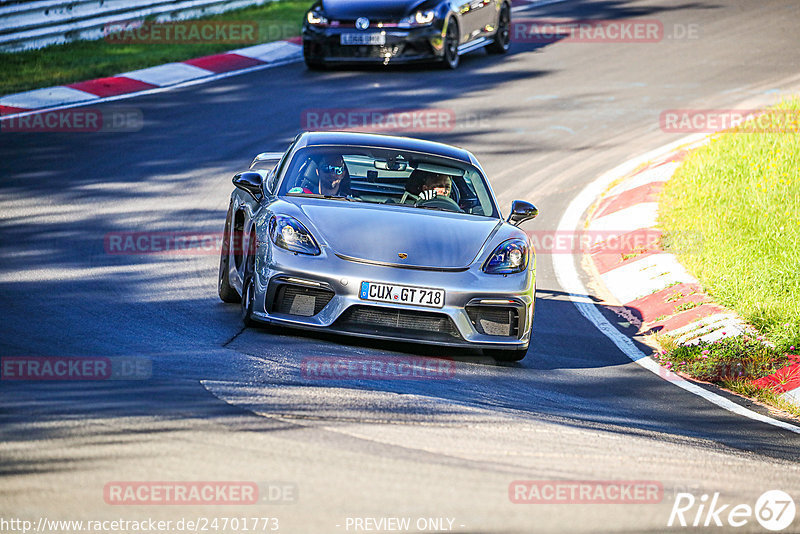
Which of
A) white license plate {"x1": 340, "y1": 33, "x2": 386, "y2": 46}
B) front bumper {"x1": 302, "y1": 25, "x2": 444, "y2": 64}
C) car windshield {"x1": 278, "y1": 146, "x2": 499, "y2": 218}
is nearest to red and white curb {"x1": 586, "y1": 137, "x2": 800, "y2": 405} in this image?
car windshield {"x1": 278, "y1": 146, "x2": 499, "y2": 218}

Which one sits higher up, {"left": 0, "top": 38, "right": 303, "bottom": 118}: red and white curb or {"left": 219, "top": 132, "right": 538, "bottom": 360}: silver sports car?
{"left": 0, "top": 38, "right": 303, "bottom": 118}: red and white curb

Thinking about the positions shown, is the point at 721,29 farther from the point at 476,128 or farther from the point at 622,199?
the point at 622,199

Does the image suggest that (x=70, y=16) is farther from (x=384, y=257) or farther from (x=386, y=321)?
(x=386, y=321)

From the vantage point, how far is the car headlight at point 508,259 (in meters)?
7.56

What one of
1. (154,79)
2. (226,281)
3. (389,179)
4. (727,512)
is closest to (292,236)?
(389,179)

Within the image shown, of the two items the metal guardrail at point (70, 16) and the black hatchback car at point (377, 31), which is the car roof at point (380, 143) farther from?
the metal guardrail at point (70, 16)

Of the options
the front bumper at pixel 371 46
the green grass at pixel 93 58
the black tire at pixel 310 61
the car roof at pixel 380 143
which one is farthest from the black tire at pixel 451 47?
the car roof at pixel 380 143

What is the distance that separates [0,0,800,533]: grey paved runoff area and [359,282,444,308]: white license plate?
0.36 metres

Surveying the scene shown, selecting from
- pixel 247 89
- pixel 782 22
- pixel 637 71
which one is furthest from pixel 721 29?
pixel 247 89

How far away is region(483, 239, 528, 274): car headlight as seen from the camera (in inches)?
298

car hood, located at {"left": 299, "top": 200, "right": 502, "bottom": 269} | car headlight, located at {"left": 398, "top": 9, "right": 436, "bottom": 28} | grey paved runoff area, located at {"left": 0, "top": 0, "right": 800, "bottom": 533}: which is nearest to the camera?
grey paved runoff area, located at {"left": 0, "top": 0, "right": 800, "bottom": 533}

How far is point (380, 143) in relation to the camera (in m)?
8.79

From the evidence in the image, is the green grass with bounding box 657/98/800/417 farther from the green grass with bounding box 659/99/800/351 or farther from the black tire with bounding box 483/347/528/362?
the black tire with bounding box 483/347/528/362

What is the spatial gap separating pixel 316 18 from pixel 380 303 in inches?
457
